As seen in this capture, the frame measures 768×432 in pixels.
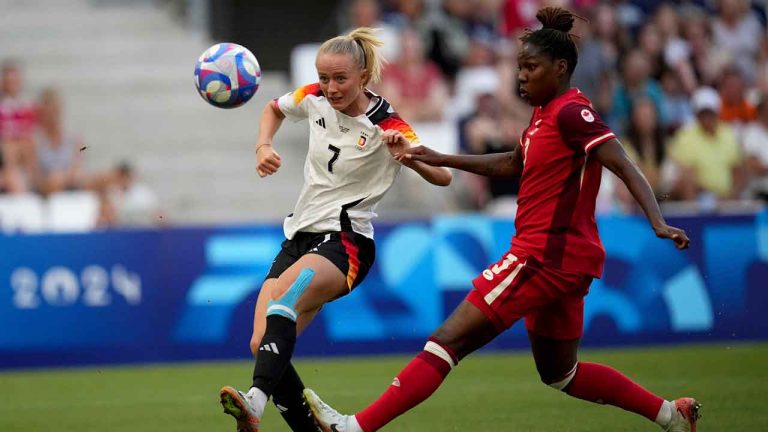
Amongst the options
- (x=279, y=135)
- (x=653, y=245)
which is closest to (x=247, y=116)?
(x=279, y=135)

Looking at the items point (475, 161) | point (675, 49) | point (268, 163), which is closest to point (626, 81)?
point (675, 49)

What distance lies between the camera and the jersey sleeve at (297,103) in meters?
7.69

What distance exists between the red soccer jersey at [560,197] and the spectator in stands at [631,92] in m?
9.58

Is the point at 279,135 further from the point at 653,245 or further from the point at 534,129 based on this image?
the point at 534,129

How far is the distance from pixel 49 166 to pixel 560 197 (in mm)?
9820

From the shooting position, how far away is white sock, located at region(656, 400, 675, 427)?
739 cm

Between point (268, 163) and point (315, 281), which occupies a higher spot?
point (268, 163)

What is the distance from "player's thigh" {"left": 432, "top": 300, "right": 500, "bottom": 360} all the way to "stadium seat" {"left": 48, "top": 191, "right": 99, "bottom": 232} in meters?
8.70

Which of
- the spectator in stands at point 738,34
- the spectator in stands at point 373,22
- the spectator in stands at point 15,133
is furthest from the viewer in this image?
the spectator in stands at point 738,34

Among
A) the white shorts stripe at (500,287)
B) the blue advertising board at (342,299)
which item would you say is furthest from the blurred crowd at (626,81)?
the white shorts stripe at (500,287)

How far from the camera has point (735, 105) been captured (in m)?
16.6

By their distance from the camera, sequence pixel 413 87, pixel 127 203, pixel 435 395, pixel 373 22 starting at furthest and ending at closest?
pixel 373 22 → pixel 413 87 → pixel 127 203 → pixel 435 395

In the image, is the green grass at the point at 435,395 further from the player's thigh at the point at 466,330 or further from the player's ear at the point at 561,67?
the player's ear at the point at 561,67

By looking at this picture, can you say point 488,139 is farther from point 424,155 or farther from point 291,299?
point 291,299
